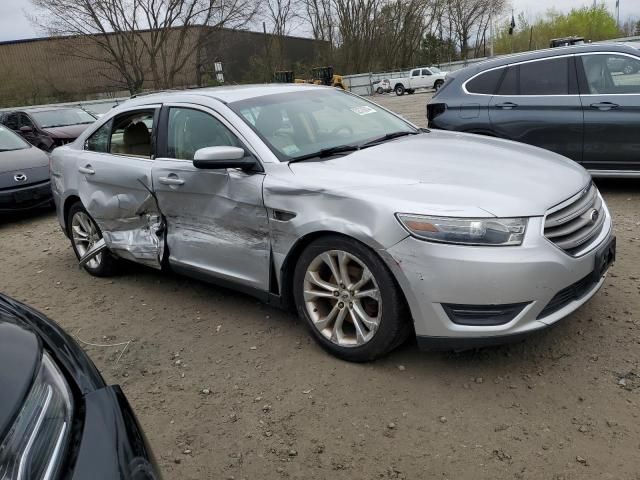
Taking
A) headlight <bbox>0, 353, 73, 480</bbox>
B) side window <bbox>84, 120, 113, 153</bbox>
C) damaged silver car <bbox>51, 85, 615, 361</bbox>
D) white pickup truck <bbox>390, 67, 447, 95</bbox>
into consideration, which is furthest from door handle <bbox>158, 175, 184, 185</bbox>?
white pickup truck <bbox>390, 67, 447, 95</bbox>

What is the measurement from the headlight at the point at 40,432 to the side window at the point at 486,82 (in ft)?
19.9

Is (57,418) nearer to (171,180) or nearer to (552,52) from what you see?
(171,180)

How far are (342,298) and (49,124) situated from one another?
1332 cm

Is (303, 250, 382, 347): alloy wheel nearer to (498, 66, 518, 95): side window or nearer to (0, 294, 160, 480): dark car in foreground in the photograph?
(0, 294, 160, 480): dark car in foreground

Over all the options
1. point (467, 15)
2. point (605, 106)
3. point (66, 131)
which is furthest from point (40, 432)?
point (467, 15)

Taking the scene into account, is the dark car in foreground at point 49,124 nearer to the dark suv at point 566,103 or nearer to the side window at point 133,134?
the side window at point 133,134

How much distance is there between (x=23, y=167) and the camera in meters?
8.28

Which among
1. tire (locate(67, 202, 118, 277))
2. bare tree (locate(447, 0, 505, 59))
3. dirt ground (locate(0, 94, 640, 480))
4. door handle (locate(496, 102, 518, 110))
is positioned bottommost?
dirt ground (locate(0, 94, 640, 480))

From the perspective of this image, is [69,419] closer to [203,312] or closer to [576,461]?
[576,461]

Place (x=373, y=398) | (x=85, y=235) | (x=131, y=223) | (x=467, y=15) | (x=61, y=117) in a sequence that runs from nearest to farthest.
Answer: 1. (x=373, y=398)
2. (x=131, y=223)
3. (x=85, y=235)
4. (x=61, y=117)
5. (x=467, y=15)

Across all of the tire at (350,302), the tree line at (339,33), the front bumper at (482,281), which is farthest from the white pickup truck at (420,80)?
the front bumper at (482,281)

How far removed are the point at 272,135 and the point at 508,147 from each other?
5.08 ft

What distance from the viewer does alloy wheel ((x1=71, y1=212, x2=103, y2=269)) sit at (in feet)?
16.6

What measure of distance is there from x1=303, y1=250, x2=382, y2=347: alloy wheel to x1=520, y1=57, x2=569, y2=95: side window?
14.2ft
